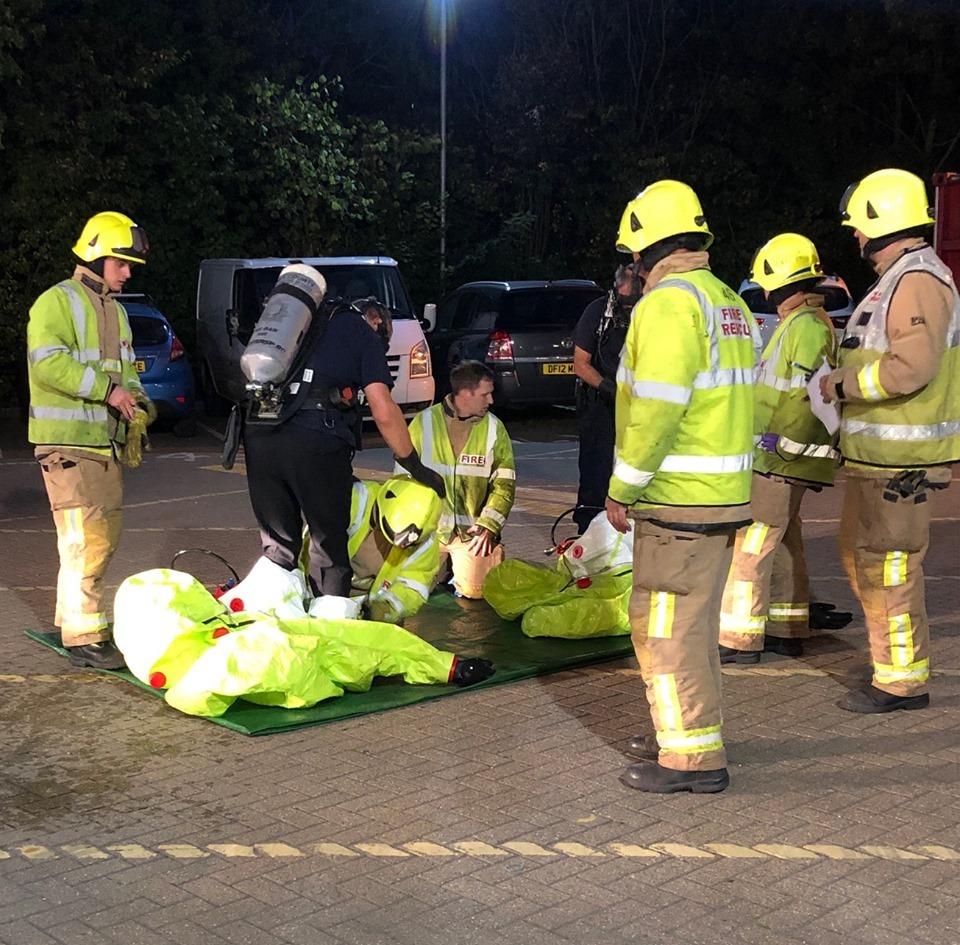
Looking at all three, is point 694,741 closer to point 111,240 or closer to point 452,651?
point 452,651

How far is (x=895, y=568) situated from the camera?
6461 mm

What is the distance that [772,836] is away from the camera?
510 centimetres

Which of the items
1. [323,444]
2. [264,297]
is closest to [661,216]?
[323,444]

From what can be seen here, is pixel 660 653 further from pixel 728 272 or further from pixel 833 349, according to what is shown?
pixel 728 272

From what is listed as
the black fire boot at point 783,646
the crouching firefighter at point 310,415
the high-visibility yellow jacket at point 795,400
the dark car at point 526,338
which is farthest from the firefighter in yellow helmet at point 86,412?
the dark car at point 526,338

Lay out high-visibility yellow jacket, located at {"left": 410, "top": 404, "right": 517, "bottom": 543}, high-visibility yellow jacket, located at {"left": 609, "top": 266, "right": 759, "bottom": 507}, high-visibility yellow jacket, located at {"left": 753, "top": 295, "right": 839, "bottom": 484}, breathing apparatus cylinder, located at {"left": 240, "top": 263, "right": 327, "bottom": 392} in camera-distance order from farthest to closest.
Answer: high-visibility yellow jacket, located at {"left": 410, "top": 404, "right": 517, "bottom": 543}, high-visibility yellow jacket, located at {"left": 753, "top": 295, "right": 839, "bottom": 484}, breathing apparatus cylinder, located at {"left": 240, "top": 263, "right": 327, "bottom": 392}, high-visibility yellow jacket, located at {"left": 609, "top": 266, "right": 759, "bottom": 507}

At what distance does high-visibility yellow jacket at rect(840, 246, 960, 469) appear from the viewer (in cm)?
615

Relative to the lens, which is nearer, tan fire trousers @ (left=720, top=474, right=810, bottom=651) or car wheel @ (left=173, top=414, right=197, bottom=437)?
tan fire trousers @ (left=720, top=474, right=810, bottom=651)

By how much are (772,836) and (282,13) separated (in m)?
28.4

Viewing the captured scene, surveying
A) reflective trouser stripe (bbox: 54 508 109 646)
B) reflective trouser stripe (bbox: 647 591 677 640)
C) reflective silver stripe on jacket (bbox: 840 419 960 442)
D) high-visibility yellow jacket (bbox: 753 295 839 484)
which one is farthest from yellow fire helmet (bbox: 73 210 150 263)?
reflective silver stripe on jacket (bbox: 840 419 960 442)

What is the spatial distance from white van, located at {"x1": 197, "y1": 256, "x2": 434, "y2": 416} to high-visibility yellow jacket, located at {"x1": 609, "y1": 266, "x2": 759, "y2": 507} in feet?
36.6

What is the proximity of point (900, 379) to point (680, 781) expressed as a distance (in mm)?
1834

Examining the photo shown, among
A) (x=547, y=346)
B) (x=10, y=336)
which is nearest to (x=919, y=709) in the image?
(x=547, y=346)

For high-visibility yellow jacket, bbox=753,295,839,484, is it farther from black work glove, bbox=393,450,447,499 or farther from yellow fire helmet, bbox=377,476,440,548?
yellow fire helmet, bbox=377,476,440,548
